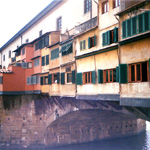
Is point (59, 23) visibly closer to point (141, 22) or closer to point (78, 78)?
point (78, 78)

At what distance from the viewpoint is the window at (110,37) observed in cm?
1539

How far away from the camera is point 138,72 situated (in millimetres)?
13875

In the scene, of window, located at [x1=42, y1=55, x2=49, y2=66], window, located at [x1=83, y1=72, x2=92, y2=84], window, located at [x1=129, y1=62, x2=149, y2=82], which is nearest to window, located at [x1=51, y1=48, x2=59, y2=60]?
window, located at [x1=42, y1=55, x2=49, y2=66]

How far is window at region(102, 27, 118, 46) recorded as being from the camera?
15.4 meters

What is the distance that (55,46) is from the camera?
25484mm

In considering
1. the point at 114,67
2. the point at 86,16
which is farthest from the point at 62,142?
the point at 114,67

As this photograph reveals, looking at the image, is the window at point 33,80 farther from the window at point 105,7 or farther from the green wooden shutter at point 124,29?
the green wooden shutter at point 124,29

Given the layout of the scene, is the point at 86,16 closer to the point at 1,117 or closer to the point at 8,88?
the point at 8,88

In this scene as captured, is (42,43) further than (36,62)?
No

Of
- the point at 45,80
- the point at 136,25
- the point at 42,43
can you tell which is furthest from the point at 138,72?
the point at 42,43

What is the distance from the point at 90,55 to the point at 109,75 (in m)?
2.73

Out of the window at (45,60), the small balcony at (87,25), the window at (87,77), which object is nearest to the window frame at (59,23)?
the window at (45,60)

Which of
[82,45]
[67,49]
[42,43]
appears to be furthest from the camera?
[42,43]

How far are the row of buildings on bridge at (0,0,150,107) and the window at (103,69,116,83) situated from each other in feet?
0.08
